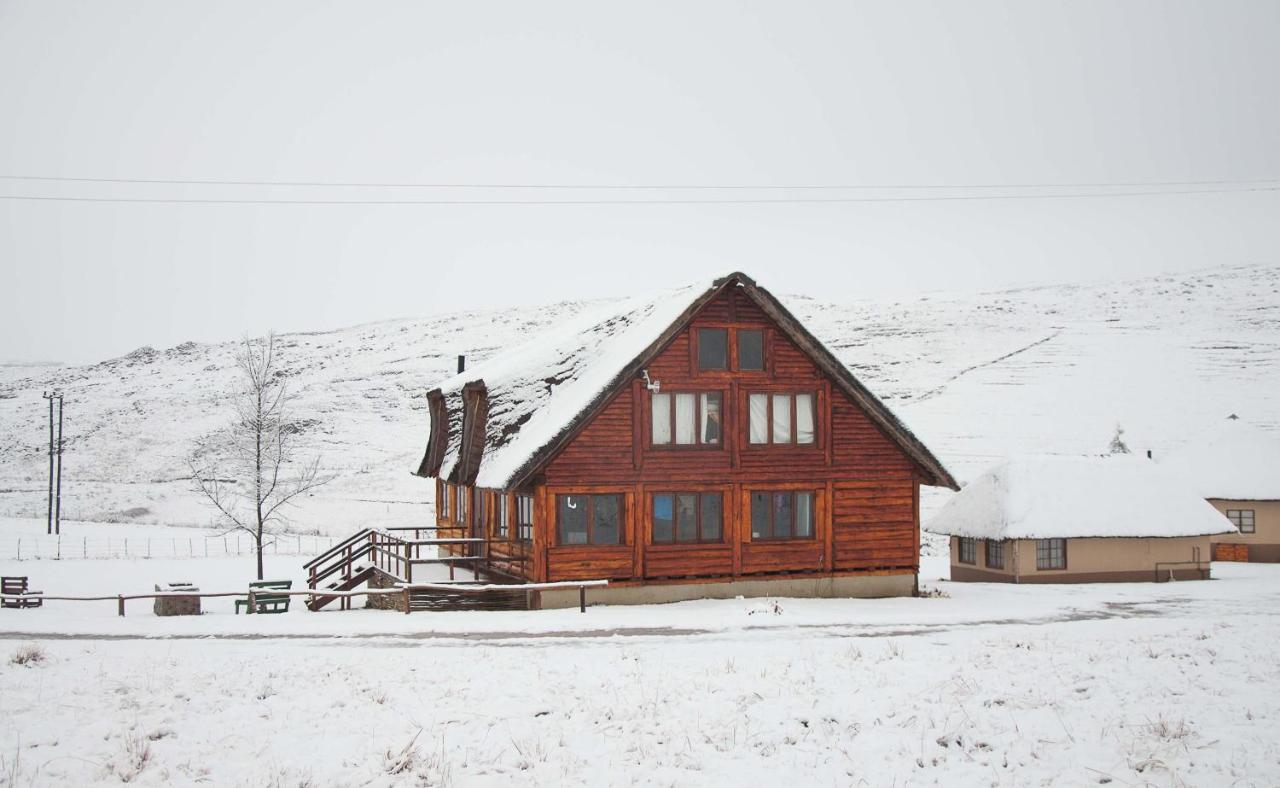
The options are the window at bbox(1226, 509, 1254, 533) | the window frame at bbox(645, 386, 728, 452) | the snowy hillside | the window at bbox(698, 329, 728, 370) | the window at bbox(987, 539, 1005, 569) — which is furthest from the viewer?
the snowy hillside

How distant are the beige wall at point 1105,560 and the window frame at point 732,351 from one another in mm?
14215

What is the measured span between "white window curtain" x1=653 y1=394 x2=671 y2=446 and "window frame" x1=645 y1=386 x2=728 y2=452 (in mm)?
27

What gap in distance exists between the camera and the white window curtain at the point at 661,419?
27.8 meters

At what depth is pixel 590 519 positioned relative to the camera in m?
26.9

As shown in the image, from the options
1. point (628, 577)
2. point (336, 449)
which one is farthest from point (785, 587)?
point (336, 449)

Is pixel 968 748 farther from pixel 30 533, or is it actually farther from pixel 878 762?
pixel 30 533

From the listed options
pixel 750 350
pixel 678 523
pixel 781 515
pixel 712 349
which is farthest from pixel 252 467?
pixel 781 515

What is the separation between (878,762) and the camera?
13.2 meters

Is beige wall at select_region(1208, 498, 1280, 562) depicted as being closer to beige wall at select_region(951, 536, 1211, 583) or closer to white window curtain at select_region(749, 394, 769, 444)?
beige wall at select_region(951, 536, 1211, 583)

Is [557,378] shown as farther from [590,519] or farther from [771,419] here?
[771,419]

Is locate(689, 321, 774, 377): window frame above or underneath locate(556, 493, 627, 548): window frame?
above

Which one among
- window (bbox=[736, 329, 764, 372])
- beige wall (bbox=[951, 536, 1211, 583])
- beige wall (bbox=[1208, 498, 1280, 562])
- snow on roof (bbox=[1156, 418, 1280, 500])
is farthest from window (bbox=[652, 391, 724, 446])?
beige wall (bbox=[1208, 498, 1280, 562])

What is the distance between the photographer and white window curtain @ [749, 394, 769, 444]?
94.5ft

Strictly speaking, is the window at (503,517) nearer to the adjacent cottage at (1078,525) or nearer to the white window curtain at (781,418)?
the white window curtain at (781,418)
